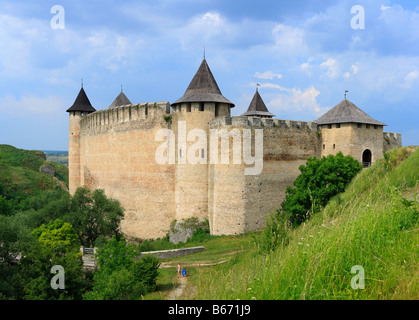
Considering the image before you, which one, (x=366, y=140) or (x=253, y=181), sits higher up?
(x=366, y=140)

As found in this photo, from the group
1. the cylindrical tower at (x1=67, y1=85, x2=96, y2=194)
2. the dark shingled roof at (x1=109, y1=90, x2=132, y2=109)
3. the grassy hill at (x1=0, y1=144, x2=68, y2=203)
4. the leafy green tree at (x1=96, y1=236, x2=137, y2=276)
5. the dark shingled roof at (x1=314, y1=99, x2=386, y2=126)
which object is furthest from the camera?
the grassy hill at (x1=0, y1=144, x2=68, y2=203)

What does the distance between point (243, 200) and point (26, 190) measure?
37.9 m

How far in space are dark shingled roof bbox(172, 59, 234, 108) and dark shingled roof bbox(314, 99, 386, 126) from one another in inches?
274

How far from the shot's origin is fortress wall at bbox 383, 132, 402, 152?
2442 cm

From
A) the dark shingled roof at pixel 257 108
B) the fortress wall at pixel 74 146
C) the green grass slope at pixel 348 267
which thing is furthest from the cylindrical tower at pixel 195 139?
the fortress wall at pixel 74 146

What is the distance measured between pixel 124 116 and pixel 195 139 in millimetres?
7559

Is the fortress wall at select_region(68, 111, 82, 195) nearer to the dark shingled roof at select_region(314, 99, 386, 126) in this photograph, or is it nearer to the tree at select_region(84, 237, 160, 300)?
the tree at select_region(84, 237, 160, 300)

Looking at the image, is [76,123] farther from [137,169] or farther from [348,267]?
[348,267]

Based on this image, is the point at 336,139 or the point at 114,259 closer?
the point at 114,259

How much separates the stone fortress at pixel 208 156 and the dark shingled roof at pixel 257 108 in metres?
9.68

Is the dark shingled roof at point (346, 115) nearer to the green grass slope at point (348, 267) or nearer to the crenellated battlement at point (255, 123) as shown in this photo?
the crenellated battlement at point (255, 123)

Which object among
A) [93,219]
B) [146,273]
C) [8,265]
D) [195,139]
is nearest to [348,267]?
[146,273]

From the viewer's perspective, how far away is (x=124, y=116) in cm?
2573

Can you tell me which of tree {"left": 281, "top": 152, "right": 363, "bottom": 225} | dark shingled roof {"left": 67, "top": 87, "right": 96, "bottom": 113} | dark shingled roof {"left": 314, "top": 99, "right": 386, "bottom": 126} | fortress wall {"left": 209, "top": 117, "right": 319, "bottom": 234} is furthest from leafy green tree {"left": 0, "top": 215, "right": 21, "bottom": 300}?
dark shingled roof {"left": 314, "top": 99, "right": 386, "bottom": 126}
